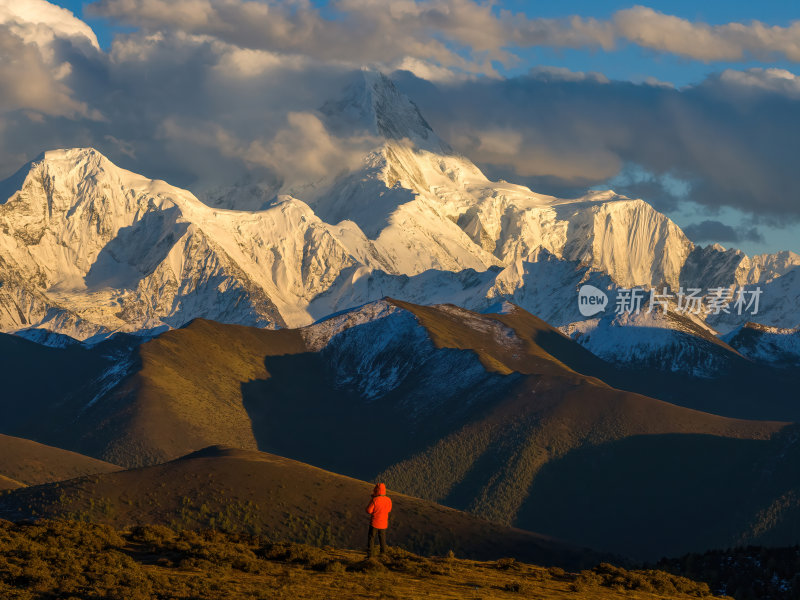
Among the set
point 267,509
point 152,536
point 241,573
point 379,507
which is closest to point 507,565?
point 379,507

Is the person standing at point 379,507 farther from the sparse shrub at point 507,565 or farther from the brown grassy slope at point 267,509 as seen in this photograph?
the brown grassy slope at point 267,509

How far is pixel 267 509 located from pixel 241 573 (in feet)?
288

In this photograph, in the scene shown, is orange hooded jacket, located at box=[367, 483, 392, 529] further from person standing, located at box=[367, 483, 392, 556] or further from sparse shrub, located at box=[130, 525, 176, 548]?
sparse shrub, located at box=[130, 525, 176, 548]

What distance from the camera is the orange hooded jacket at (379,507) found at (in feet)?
197

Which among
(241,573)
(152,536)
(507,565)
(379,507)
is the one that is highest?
(379,507)

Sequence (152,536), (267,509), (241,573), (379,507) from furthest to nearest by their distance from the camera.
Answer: (267,509), (152,536), (379,507), (241,573)

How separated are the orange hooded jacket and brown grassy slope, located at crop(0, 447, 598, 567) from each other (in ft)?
246

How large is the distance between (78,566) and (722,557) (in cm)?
4423

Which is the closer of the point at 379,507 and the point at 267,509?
the point at 379,507

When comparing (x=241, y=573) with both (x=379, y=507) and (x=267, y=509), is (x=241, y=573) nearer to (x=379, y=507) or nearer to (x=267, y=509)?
(x=379, y=507)

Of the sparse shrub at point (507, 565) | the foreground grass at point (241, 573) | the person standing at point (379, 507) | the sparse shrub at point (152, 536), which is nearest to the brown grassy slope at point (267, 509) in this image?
the sparse shrub at point (507, 565)

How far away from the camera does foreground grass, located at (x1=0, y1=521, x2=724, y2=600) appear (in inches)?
2045

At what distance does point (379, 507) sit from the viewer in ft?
199

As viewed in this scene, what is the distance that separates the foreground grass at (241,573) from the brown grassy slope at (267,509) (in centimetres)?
6724
